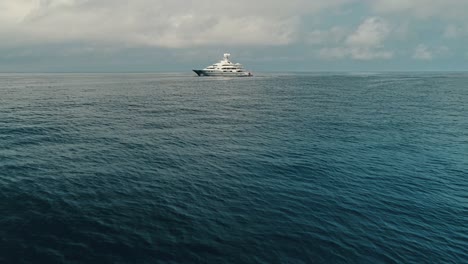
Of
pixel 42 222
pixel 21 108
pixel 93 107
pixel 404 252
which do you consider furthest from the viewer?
pixel 93 107

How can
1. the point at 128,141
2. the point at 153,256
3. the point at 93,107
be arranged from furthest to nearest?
the point at 93,107 < the point at 128,141 < the point at 153,256

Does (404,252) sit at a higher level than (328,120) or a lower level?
lower

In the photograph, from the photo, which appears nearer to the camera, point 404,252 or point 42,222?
point 404,252

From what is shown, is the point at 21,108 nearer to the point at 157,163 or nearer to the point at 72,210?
the point at 157,163

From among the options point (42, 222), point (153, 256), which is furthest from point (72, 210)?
point (153, 256)

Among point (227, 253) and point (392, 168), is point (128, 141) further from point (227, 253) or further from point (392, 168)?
point (392, 168)

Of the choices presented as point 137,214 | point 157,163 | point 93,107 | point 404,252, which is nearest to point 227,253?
point 137,214
